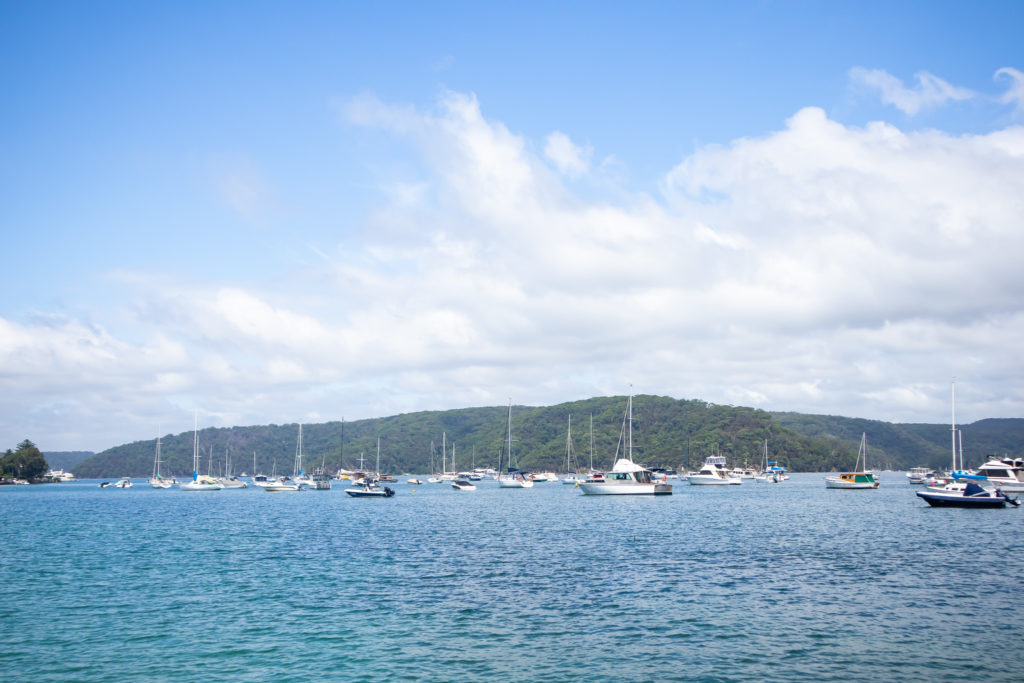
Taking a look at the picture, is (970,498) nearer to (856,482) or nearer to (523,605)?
(856,482)

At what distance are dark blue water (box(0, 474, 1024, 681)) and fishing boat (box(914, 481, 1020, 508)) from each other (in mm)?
21714

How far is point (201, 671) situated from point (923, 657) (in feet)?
76.6

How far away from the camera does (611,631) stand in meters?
28.5

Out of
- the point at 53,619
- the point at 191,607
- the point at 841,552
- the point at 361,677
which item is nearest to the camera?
the point at 361,677

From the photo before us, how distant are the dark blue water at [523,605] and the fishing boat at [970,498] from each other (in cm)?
2171

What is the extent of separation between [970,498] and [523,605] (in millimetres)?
74865

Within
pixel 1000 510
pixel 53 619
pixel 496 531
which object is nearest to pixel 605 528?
pixel 496 531

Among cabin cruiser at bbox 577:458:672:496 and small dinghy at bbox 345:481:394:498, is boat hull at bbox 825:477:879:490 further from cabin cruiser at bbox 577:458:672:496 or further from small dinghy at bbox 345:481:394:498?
small dinghy at bbox 345:481:394:498

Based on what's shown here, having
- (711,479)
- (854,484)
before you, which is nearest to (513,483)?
(711,479)

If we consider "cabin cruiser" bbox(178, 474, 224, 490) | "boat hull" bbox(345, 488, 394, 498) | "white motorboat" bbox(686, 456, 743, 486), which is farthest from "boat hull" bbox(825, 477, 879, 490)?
"cabin cruiser" bbox(178, 474, 224, 490)

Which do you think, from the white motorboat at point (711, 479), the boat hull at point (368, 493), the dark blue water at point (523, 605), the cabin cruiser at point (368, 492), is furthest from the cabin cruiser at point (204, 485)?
the dark blue water at point (523, 605)

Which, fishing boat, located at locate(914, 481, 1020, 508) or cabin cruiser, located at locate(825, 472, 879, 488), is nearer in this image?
fishing boat, located at locate(914, 481, 1020, 508)

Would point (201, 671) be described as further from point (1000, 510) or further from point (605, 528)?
point (1000, 510)

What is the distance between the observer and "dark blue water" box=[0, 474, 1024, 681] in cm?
2439
